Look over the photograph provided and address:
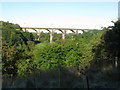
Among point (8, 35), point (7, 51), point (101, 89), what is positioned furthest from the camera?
point (8, 35)

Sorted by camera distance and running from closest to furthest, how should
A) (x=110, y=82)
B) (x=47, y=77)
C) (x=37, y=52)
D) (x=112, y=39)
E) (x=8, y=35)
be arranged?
(x=110, y=82) → (x=47, y=77) → (x=112, y=39) → (x=37, y=52) → (x=8, y=35)

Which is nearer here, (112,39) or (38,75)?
(38,75)

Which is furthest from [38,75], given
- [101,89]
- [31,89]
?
[101,89]

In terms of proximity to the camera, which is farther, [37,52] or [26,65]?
[37,52]

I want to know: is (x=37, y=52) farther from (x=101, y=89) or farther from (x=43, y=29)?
(x=43, y=29)

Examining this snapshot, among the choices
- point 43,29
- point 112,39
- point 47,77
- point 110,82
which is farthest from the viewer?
point 43,29

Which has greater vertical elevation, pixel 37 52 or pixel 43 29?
pixel 43 29

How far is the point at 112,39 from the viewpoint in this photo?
7.41 m

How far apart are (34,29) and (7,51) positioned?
1477 inches

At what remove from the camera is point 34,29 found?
4928 centimetres

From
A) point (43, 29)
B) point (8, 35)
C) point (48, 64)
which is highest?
point (43, 29)

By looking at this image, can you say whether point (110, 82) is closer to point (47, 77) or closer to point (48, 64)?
point (47, 77)

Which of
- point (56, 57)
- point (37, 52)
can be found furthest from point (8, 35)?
point (56, 57)

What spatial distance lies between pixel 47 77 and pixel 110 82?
1.96 m
